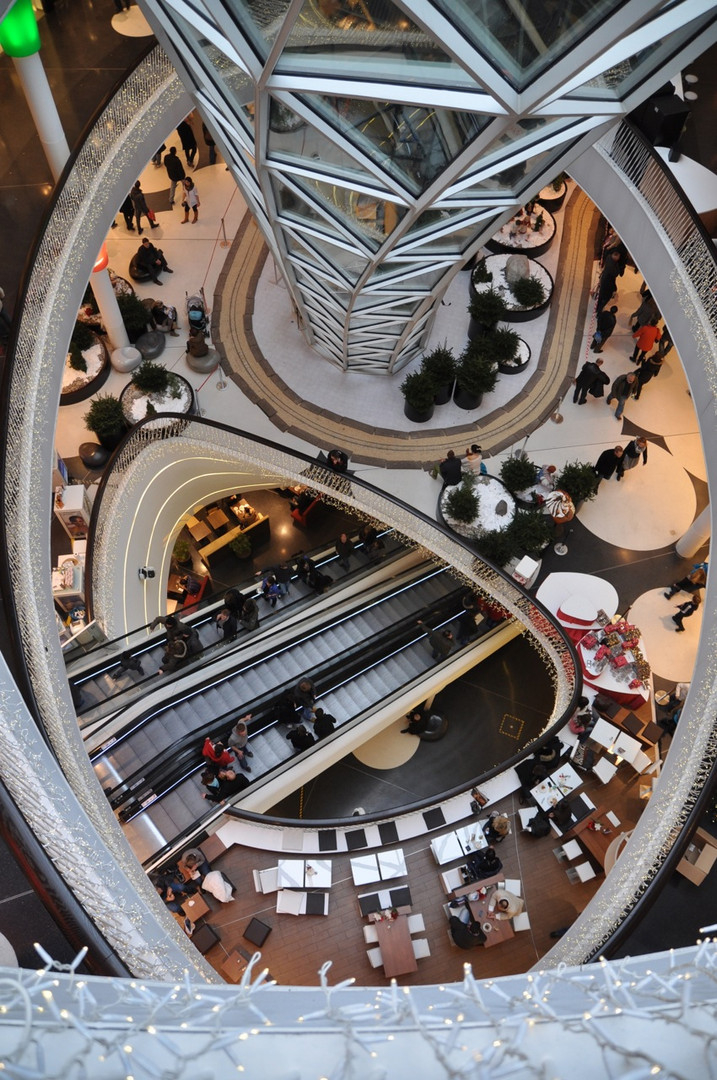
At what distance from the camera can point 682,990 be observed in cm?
321

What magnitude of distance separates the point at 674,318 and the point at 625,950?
7.62 meters

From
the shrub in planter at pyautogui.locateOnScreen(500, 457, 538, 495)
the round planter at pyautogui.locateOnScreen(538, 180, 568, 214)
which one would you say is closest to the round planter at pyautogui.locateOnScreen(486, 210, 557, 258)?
the round planter at pyautogui.locateOnScreen(538, 180, 568, 214)

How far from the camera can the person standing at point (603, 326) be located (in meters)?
14.6

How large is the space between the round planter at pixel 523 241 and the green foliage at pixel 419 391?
3622 mm

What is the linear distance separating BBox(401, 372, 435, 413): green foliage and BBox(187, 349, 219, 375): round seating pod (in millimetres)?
3366

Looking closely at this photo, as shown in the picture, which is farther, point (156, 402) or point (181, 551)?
point (181, 551)

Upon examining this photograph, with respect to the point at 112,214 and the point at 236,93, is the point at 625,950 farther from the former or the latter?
the point at 112,214

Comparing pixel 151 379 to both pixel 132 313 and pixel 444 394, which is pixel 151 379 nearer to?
pixel 132 313

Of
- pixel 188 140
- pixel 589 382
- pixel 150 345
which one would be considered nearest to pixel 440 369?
pixel 589 382

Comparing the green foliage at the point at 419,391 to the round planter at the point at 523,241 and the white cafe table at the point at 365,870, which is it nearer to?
the round planter at the point at 523,241

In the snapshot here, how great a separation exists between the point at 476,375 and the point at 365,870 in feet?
25.2

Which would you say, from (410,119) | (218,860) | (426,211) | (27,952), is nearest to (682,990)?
(27,952)

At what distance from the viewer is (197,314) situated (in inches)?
579

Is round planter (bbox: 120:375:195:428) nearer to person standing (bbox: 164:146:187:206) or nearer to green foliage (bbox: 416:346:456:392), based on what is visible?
Answer: green foliage (bbox: 416:346:456:392)
